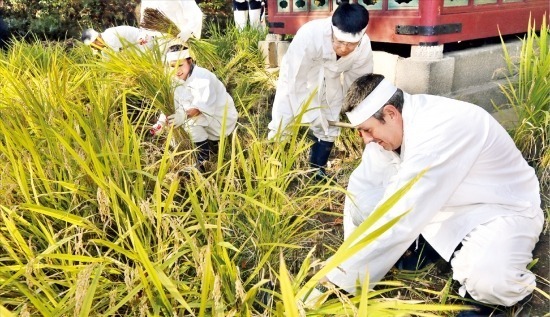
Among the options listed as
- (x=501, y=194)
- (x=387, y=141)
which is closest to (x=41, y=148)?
(x=387, y=141)

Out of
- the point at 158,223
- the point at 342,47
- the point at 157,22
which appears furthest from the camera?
the point at 157,22

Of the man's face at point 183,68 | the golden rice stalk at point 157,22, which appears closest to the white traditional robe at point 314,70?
the man's face at point 183,68

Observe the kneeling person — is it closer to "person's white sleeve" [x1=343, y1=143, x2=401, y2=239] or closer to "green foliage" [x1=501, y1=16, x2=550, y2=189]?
"person's white sleeve" [x1=343, y1=143, x2=401, y2=239]

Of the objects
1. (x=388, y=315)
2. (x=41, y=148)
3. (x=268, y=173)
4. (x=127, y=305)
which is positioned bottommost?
(x=127, y=305)

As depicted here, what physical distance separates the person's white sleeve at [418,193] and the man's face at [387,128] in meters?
0.15

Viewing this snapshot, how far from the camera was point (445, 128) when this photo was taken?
168 centimetres

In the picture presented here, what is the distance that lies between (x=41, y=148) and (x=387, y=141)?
147 centimetres

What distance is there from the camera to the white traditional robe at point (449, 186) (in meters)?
1.60

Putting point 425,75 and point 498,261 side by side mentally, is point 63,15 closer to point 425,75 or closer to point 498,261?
point 425,75

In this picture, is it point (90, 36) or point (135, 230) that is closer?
point (135, 230)

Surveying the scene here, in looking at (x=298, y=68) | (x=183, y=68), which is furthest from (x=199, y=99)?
(x=298, y=68)

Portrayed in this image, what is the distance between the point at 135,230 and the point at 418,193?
1010 mm

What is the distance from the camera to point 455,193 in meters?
1.84

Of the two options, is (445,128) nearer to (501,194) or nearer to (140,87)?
(501,194)
